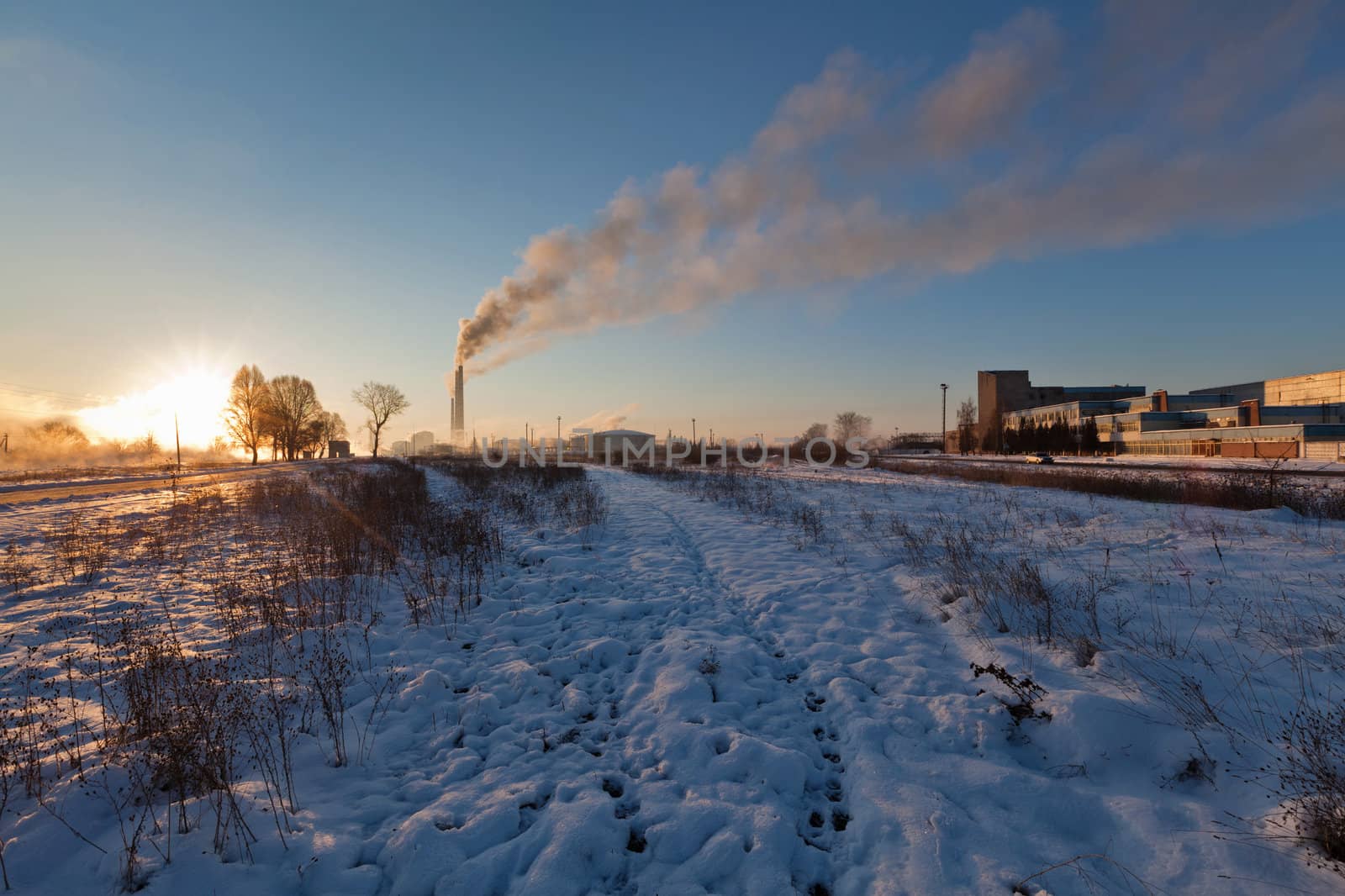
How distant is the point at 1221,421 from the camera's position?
53.8 metres

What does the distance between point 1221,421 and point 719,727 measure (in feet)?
251

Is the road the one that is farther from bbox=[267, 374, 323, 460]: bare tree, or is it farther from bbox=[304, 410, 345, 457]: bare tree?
bbox=[304, 410, 345, 457]: bare tree

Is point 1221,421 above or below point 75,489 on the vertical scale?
above

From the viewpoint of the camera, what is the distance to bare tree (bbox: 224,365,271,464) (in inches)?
2062

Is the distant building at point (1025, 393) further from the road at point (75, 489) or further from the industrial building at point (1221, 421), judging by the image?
the road at point (75, 489)

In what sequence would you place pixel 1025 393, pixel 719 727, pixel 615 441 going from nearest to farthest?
pixel 719 727, pixel 1025 393, pixel 615 441

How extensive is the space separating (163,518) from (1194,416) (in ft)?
282

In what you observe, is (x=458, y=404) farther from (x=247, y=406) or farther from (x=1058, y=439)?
(x=1058, y=439)

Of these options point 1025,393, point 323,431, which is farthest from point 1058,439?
point 323,431

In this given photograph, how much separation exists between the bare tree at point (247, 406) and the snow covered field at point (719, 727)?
5629cm

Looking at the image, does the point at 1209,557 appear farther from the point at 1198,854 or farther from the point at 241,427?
the point at 241,427

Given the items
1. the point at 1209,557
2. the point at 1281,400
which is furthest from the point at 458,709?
the point at 1281,400

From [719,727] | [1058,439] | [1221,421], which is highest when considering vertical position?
[1221,421]

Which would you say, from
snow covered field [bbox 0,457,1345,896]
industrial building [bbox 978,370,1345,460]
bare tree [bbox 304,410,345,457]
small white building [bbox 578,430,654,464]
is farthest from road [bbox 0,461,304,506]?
industrial building [bbox 978,370,1345,460]
